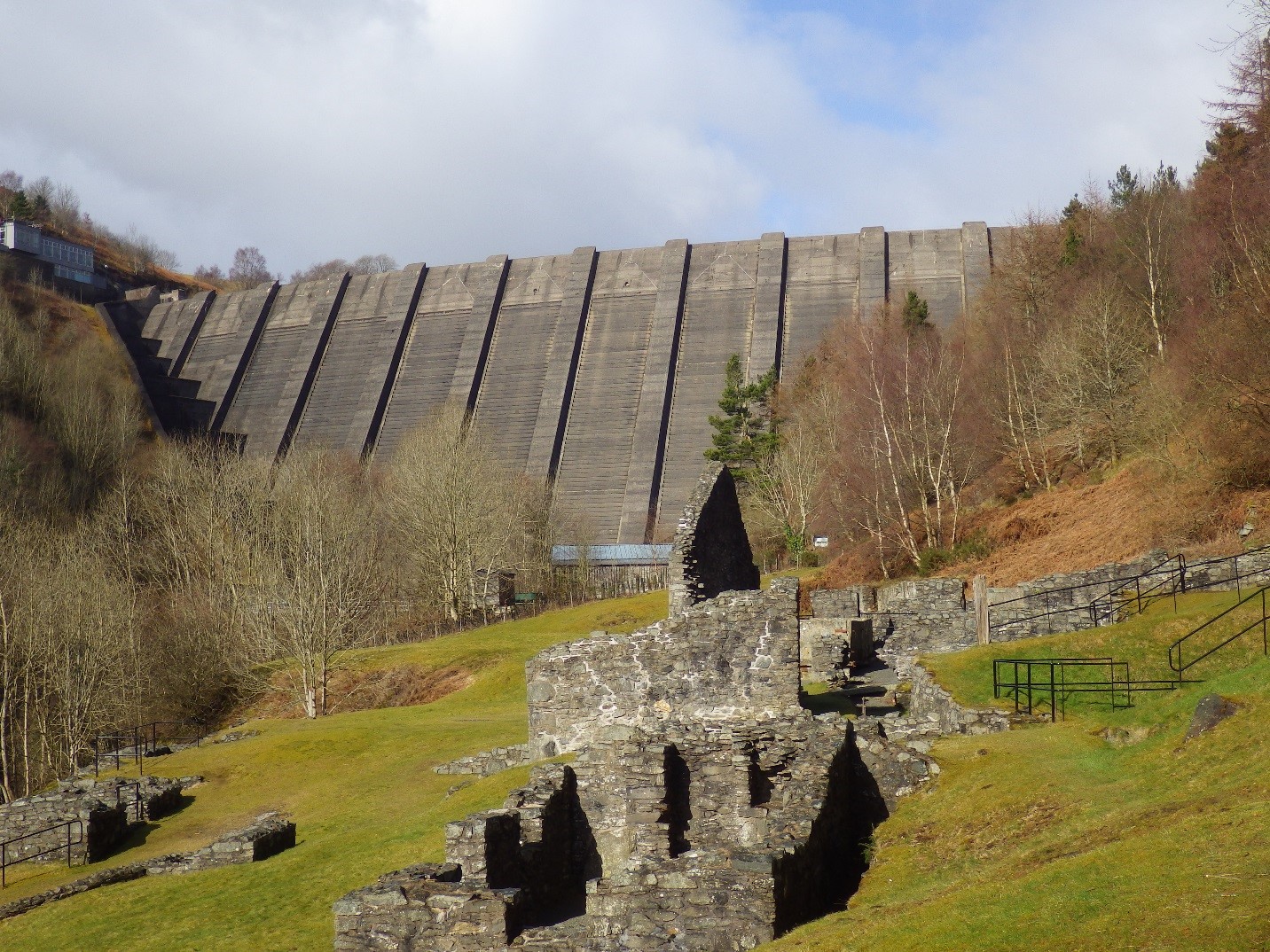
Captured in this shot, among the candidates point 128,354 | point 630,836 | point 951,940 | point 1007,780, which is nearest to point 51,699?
point 630,836

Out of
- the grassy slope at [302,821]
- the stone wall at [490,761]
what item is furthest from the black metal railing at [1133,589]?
the grassy slope at [302,821]

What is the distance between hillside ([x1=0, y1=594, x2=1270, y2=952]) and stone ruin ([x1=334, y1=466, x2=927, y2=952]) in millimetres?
703

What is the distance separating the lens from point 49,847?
81.3 ft

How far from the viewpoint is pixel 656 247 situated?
335ft

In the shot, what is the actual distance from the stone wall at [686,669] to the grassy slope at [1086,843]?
3.09 m

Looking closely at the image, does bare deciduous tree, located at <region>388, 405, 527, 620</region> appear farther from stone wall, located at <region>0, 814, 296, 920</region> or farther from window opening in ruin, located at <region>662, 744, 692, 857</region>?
window opening in ruin, located at <region>662, 744, 692, 857</region>

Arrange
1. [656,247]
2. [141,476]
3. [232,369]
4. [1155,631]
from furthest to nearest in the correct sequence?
1. [232,369]
2. [656,247]
3. [141,476]
4. [1155,631]

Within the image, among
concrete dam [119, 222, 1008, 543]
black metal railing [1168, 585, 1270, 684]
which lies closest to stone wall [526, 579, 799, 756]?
black metal railing [1168, 585, 1270, 684]

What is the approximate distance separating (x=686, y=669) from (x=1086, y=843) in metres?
8.90

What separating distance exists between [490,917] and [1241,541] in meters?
22.9

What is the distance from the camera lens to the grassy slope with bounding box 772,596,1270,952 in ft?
28.0

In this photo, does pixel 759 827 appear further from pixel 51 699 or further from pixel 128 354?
pixel 128 354

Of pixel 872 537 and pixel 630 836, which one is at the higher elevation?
pixel 872 537

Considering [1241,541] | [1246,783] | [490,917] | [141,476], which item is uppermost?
[141,476]
